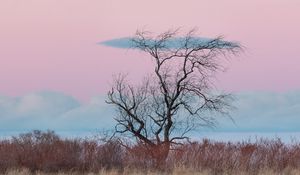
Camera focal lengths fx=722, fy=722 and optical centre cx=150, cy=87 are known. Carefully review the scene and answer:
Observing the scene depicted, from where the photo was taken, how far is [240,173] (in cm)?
2561

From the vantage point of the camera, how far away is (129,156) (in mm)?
28703

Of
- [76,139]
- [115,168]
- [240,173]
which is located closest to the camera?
[240,173]

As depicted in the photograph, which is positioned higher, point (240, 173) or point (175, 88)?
point (175, 88)

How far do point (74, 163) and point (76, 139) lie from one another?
150 cm

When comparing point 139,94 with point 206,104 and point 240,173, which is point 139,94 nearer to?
point 206,104

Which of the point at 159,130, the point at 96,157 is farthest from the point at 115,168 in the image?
the point at 159,130

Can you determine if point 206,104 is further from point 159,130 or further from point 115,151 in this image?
point 115,151

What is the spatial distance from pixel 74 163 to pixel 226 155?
5.94 metres

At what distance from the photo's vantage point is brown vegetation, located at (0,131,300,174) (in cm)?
2728

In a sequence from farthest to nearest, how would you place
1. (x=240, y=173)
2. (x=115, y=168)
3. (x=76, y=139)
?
(x=76, y=139) < (x=115, y=168) < (x=240, y=173)

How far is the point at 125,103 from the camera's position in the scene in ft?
98.1

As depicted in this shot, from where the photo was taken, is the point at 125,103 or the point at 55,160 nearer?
the point at 55,160

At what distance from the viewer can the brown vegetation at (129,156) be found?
27281 mm

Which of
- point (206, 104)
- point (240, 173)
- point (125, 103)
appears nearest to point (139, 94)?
point (125, 103)
